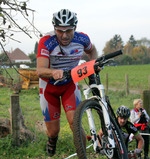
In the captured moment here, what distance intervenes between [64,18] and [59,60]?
69 centimetres

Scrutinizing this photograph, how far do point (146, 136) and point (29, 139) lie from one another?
2.79m

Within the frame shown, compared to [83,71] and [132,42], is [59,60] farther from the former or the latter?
[132,42]

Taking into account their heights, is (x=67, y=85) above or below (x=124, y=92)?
below

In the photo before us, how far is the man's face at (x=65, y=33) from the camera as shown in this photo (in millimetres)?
3842

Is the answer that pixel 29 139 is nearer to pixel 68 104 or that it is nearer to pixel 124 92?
pixel 68 104

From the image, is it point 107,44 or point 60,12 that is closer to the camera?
Result: point 60,12

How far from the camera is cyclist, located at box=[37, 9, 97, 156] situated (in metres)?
3.83

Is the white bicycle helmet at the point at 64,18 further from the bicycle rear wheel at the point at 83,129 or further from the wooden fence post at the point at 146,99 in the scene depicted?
the wooden fence post at the point at 146,99

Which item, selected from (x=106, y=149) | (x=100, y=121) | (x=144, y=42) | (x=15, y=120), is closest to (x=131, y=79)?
(x=15, y=120)

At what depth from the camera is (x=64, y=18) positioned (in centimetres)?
383

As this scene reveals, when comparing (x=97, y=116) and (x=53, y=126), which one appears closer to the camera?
(x=97, y=116)

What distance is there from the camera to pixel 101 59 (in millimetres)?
3307

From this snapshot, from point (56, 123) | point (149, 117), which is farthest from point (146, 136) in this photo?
point (56, 123)

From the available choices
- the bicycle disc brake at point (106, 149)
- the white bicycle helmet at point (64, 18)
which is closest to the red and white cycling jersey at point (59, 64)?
the white bicycle helmet at point (64, 18)
